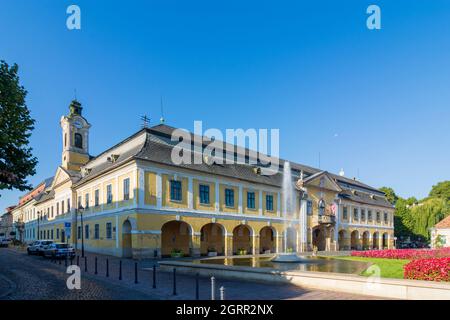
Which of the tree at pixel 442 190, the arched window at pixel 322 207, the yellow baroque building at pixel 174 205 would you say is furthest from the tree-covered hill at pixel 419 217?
the arched window at pixel 322 207

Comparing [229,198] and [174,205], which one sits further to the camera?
[229,198]

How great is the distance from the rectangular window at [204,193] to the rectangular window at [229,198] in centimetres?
261

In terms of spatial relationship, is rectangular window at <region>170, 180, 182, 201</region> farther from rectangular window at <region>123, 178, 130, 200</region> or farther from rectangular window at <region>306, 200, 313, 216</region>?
rectangular window at <region>306, 200, 313, 216</region>

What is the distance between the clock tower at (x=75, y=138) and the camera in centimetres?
4588

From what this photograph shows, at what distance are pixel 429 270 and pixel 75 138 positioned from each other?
146 feet

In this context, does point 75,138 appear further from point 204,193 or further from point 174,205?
point 174,205

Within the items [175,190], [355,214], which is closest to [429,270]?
[175,190]

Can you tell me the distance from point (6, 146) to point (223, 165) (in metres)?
24.7

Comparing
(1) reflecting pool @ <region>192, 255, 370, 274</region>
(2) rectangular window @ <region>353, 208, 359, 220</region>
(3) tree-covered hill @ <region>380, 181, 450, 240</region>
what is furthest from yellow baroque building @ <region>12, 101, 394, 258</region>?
(3) tree-covered hill @ <region>380, 181, 450, 240</region>

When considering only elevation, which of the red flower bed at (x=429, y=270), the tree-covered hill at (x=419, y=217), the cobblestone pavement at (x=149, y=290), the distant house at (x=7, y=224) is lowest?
the distant house at (x=7, y=224)

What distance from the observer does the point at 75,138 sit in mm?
46781

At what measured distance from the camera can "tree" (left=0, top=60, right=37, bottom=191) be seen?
12.5 meters

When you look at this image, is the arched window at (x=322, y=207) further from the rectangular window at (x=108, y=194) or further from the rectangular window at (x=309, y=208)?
the rectangular window at (x=108, y=194)
